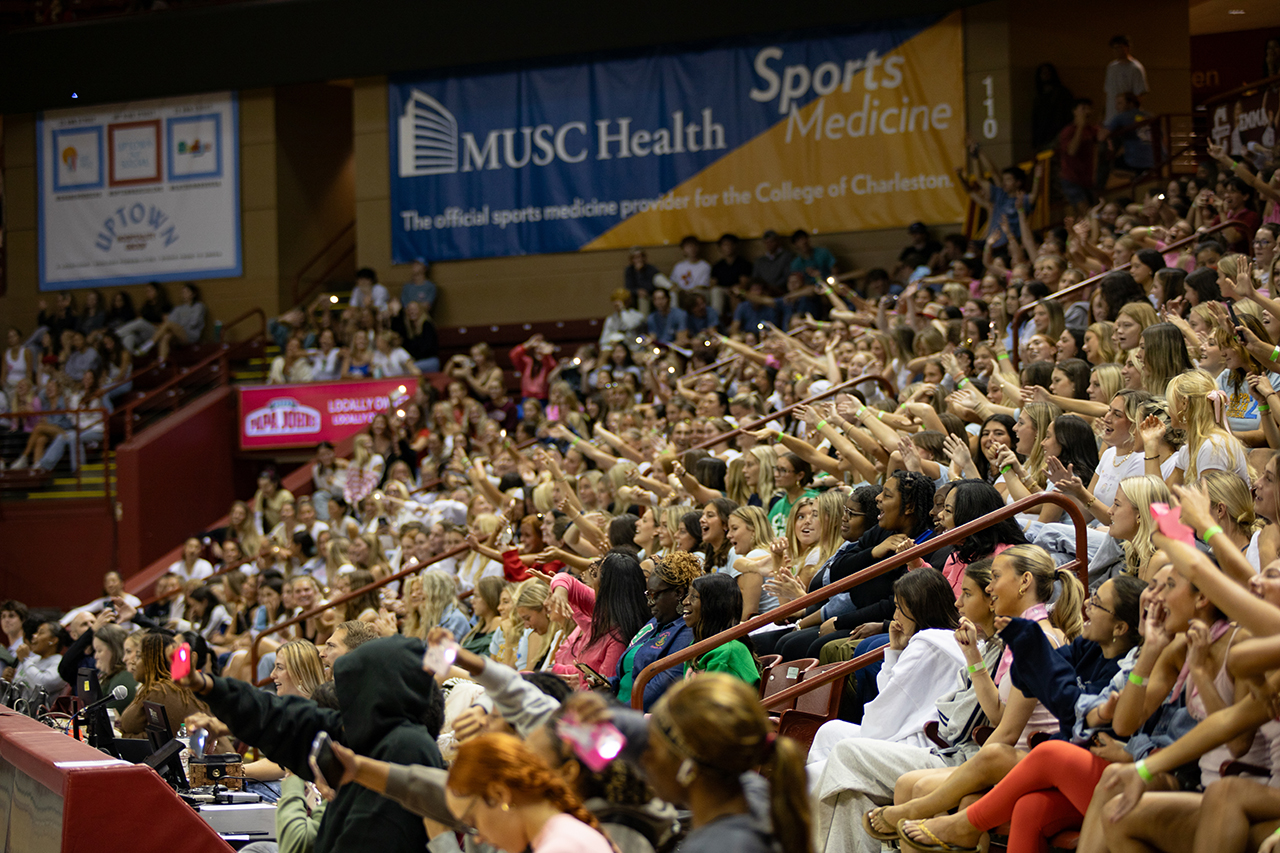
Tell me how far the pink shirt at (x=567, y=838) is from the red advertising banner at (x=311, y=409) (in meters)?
12.9

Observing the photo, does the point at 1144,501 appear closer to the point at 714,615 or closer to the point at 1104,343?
the point at 714,615

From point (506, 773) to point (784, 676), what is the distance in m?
3.13

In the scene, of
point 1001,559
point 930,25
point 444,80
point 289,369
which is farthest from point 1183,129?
point 1001,559

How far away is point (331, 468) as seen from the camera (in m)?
14.9

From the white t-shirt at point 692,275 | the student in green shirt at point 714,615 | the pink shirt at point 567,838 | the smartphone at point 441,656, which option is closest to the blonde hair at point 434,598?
the student in green shirt at point 714,615

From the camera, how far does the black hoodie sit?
135 inches

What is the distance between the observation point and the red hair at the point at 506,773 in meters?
2.77

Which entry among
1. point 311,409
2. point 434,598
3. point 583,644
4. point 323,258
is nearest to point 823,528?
point 583,644

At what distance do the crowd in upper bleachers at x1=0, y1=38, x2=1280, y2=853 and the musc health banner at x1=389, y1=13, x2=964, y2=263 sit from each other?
5.60ft

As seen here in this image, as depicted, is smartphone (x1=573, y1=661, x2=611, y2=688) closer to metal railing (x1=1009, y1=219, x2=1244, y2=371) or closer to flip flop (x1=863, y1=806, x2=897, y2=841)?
flip flop (x1=863, y1=806, x2=897, y2=841)

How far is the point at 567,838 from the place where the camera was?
8.92 ft

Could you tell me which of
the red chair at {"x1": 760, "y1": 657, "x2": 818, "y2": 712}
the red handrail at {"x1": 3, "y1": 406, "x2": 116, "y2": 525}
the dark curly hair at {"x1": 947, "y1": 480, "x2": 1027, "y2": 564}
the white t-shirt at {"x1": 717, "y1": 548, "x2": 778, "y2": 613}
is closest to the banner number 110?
the white t-shirt at {"x1": 717, "y1": 548, "x2": 778, "y2": 613}

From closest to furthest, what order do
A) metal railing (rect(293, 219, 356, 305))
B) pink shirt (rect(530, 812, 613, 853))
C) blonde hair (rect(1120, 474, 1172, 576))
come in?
pink shirt (rect(530, 812, 613, 853)), blonde hair (rect(1120, 474, 1172, 576)), metal railing (rect(293, 219, 356, 305))

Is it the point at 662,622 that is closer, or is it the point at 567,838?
the point at 567,838
